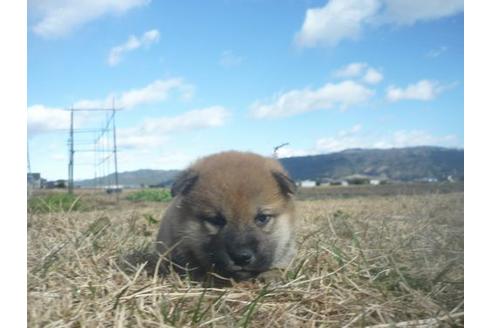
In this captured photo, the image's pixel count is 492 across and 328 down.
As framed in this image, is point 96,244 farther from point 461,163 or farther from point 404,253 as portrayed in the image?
point 461,163

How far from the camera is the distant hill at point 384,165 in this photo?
2.10m

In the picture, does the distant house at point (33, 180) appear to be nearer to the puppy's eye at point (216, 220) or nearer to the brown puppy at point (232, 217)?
the brown puppy at point (232, 217)

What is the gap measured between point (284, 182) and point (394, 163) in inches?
26.1

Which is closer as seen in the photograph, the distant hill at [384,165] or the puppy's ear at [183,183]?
the distant hill at [384,165]

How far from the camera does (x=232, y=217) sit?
252 cm

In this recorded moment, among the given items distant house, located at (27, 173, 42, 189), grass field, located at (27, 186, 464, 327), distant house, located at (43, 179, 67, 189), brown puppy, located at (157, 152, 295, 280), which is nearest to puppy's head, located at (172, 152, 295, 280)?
brown puppy, located at (157, 152, 295, 280)

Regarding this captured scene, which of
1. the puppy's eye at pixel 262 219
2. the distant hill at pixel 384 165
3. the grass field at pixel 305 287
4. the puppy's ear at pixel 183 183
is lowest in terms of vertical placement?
the grass field at pixel 305 287

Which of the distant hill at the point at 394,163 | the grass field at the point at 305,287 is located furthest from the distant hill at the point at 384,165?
the grass field at the point at 305,287

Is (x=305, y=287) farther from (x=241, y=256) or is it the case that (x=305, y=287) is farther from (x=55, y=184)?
(x=55, y=184)

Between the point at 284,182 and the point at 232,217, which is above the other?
the point at 284,182

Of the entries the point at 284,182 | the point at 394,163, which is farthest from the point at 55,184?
the point at 394,163

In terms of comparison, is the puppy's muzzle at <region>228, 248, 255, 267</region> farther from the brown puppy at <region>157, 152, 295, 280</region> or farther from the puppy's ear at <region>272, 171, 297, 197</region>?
the puppy's ear at <region>272, 171, 297, 197</region>
